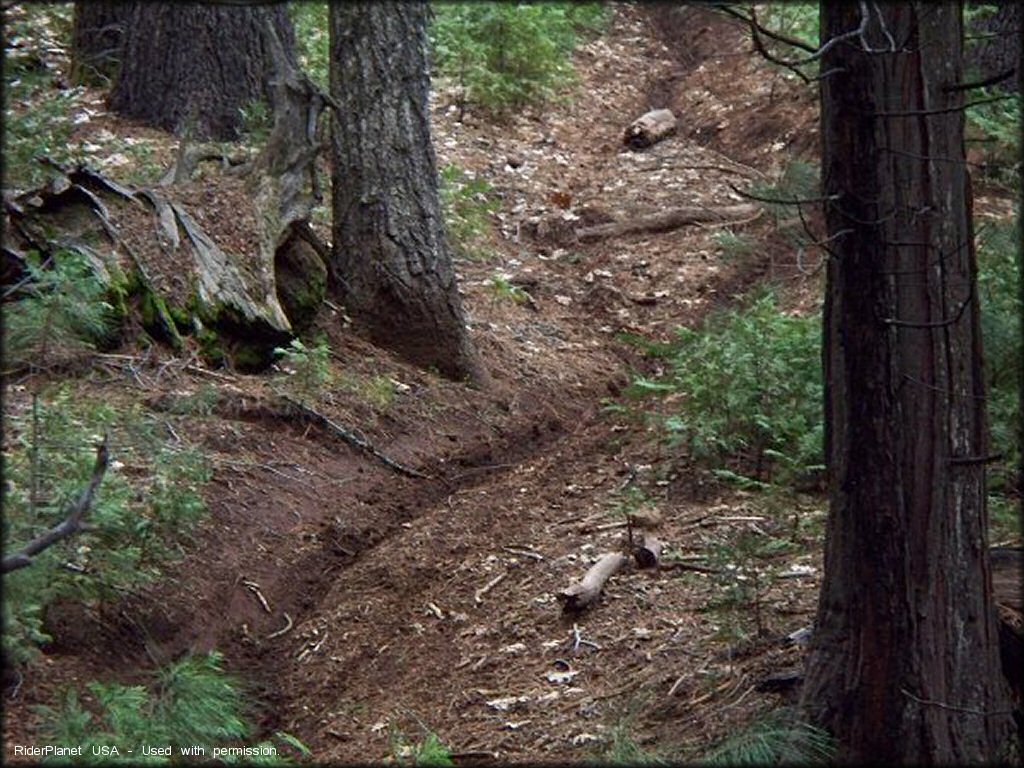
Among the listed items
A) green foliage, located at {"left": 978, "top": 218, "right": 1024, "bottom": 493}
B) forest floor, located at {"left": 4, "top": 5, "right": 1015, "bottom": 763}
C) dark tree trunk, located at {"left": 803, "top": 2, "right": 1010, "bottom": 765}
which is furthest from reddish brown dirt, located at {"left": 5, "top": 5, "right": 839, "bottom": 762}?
green foliage, located at {"left": 978, "top": 218, "right": 1024, "bottom": 493}

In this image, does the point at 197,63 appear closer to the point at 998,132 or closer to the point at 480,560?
the point at 480,560

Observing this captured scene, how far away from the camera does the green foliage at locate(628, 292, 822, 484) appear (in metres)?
7.16

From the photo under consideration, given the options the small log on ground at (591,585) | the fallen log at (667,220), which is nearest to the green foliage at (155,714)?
the small log on ground at (591,585)

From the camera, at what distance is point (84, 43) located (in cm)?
1166

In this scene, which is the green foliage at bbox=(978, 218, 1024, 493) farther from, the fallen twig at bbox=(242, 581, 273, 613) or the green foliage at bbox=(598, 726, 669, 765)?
the fallen twig at bbox=(242, 581, 273, 613)

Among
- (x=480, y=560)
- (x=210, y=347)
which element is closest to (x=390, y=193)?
(x=210, y=347)

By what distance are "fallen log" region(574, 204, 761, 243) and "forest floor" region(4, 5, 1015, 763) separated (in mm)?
709

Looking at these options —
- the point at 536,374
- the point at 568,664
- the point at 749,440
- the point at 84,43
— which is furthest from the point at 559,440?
the point at 84,43

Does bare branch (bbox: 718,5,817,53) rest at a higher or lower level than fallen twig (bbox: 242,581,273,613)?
higher

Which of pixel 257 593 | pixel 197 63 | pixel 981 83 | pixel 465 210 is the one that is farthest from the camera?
pixel 465 210

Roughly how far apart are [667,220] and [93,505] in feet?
26.1

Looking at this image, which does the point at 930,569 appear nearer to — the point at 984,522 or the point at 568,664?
the point at 984,522

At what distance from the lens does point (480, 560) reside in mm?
6805

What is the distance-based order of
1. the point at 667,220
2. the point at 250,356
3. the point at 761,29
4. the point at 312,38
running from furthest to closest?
the point at 312,38 → the point at 667,220 → the point at 250,356 → the point at 761,29
